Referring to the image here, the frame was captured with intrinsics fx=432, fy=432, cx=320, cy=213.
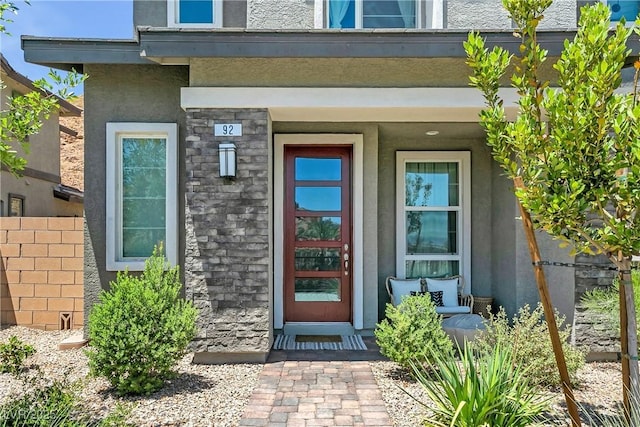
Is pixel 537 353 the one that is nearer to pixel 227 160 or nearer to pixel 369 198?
pixel 369 198

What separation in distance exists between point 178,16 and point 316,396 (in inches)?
240

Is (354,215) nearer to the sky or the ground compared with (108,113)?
nearer to the ground

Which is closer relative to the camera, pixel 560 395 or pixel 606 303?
pixel 560 395

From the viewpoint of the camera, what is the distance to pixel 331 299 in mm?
7516

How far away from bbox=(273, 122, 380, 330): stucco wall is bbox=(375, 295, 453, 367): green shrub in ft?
6.55

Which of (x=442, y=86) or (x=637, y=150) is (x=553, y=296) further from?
(x=637, y=150)

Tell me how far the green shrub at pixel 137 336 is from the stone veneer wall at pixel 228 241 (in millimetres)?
686

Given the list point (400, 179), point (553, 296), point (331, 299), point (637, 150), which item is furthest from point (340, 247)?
point (637, 150)

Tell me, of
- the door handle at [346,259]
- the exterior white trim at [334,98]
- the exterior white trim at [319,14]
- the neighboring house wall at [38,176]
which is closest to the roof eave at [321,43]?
the exterior white trim at [334,98]

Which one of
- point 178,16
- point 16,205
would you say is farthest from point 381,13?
point 16,205

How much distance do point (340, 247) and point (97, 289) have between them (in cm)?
391

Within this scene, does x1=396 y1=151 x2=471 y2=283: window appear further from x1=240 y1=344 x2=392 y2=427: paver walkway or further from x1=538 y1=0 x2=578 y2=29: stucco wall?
x1=240 y1=344 x2=392 y2=427: paver walkway

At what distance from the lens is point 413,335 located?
4.98m

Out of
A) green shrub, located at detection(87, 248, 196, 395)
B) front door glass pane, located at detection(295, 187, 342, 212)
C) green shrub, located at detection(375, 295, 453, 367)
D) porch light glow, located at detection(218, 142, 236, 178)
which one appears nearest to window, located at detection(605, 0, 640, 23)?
front door glass pane, located at detection(295, 187, 342, 212)
